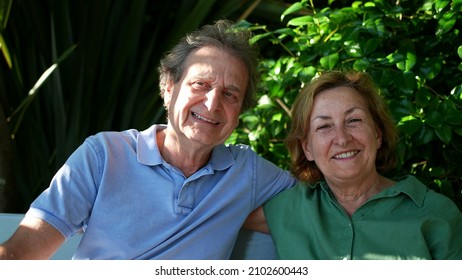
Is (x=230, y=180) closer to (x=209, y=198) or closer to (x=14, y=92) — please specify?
(x=209, y=198)

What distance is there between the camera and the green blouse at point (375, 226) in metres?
2.05

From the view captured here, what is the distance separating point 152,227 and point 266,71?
3.74 ft

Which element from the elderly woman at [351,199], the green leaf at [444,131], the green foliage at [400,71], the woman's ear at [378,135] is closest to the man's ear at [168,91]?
the elderly woman at [351,199]

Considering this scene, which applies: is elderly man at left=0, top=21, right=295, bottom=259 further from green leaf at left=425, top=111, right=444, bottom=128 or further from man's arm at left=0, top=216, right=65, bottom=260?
green leaf at left=425, top=111, right=444, bottom=128

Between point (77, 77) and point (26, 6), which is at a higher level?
point (26, 6)

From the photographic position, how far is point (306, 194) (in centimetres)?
226

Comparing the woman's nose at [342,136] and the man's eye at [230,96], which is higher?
the man's eye at [230,96]

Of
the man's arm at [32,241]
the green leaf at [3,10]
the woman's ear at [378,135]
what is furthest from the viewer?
the green leaf at [3,10]

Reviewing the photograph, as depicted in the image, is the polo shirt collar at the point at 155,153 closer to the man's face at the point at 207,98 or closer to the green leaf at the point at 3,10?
the man's face at the point at 207,98

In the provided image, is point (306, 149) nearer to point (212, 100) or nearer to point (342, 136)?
point (342, 136)

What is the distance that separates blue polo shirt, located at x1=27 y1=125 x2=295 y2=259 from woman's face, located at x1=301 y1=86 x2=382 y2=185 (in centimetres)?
29

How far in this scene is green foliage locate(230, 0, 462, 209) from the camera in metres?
2.45
